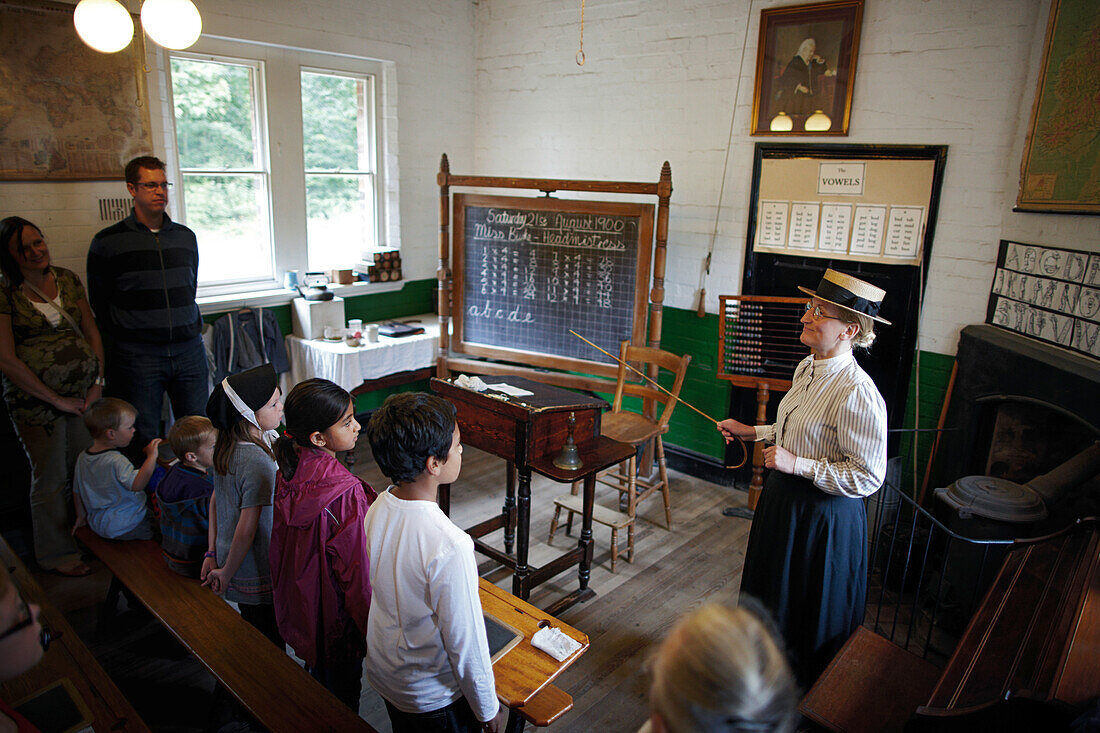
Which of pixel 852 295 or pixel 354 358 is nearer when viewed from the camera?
pixel 852 295

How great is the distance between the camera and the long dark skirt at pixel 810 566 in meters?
2.47

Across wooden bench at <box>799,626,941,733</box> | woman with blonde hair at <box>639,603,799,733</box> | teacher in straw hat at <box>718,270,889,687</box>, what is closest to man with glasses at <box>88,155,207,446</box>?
teacher in straw hat at <box>718,270,889,687</box>

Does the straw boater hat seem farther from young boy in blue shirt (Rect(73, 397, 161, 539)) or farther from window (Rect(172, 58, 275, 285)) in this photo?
window (Rect(172, 58, 275, 285))

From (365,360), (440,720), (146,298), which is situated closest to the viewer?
(440,720)

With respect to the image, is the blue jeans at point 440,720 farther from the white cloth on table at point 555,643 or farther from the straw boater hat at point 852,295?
the straw boater hat at point 852,295

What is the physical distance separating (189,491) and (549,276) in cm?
283

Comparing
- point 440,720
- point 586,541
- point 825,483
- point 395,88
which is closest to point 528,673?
point 440,720

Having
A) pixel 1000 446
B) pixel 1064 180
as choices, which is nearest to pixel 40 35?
pixel 1064 180

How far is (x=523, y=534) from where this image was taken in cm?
332

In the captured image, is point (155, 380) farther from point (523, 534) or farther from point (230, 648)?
point (523, 534)

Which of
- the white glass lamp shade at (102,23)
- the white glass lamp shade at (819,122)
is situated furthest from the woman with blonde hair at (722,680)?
the white glass lamp shade at (819,122)

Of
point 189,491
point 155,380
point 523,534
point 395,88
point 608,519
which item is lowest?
point 608,519

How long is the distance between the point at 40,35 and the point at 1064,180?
16.8 ft

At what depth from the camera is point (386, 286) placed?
564 cm
